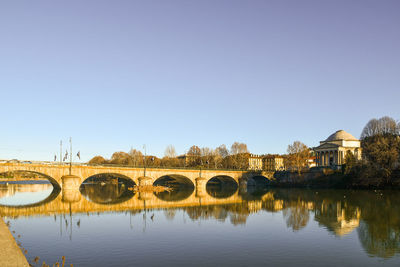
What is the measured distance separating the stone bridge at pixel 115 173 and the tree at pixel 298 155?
13126 millimetres

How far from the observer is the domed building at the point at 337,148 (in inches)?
5113

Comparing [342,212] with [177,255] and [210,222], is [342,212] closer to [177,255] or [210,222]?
[210,222]

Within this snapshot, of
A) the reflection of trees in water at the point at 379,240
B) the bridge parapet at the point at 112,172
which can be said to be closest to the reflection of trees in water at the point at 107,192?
the bridge parapet at the point at 112,172

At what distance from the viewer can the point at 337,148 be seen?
427 ft

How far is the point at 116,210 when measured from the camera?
45.9 m

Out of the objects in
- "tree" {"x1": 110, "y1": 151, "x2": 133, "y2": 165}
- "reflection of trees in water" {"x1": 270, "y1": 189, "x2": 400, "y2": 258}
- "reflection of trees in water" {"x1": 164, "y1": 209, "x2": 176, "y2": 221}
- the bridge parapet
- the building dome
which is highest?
the building dome

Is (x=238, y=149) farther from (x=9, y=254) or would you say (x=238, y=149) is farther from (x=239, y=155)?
(x=9, y=254)

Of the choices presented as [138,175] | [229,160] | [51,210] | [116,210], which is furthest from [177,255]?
[229,160]

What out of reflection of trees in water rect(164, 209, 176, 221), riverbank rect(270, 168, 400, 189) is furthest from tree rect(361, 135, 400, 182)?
reflection of trees in water rect(164, 209, 176, 221)

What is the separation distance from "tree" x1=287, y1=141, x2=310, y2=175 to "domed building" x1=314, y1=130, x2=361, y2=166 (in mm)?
17935

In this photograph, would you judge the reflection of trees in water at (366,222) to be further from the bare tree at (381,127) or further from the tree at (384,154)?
the bare tree at (381,127)

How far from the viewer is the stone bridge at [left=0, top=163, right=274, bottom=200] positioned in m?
65.8

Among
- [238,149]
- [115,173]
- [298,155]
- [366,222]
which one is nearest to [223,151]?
[238,149]

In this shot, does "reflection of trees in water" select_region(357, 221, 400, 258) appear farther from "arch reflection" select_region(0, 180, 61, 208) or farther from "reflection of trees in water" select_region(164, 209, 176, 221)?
"arch reflection" select_region(0, 180, 61, 208)
